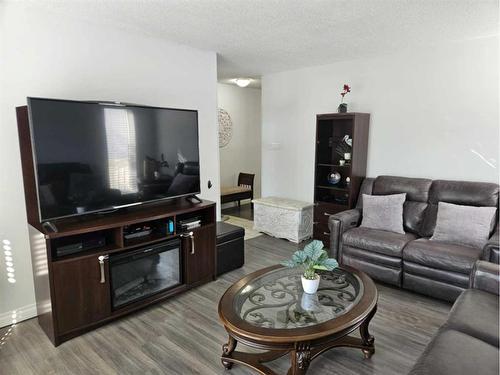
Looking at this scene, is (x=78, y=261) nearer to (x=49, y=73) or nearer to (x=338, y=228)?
(x=49, y=73)

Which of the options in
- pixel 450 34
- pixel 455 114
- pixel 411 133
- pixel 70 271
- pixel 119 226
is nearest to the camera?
pixel 70 271

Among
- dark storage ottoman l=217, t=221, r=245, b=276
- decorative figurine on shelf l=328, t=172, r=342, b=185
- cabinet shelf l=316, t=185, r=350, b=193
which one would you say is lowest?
dark storage ottoman l=217, t=221, r=245, b=276

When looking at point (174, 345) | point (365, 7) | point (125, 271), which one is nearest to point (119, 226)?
point (125, 271)

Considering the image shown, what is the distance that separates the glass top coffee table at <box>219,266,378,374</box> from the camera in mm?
1752

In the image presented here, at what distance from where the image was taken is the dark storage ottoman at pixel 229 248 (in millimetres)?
3473

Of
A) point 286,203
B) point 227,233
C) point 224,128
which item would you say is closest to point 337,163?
point 286,203

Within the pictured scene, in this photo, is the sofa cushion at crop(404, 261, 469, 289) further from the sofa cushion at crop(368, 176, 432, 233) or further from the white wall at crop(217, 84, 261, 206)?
the white wall at crop(217, 84, 261, 206)

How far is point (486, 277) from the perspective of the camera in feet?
6.97

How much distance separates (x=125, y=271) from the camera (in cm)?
272

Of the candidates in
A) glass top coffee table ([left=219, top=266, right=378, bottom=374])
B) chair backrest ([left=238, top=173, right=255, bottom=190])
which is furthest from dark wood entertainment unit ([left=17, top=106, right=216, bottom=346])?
chair backrest ([left=238, top=173, right=255, bottom=190])

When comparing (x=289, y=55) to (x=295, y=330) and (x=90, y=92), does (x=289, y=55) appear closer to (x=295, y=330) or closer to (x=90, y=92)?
(x=90, y=92)

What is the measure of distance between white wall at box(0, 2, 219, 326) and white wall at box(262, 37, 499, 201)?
2.09m

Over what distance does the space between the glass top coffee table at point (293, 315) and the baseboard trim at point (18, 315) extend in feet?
5.68

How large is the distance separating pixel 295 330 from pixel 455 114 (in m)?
3.07
